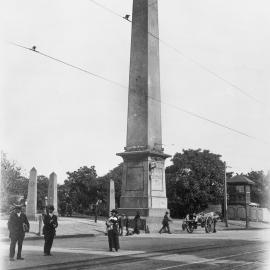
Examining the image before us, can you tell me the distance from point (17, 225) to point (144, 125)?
14224 mm

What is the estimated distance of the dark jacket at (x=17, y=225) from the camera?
1150 centimetres

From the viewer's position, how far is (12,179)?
153 ft

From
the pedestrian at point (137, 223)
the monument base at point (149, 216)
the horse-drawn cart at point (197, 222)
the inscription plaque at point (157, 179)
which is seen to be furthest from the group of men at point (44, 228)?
the horse-drawn cart at point (197, 222)

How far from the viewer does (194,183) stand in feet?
184

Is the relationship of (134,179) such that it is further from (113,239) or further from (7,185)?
(7,185)

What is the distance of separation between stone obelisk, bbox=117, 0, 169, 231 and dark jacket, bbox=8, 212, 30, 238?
13412 mm

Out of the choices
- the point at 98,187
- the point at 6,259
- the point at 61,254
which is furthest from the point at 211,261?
the point at 98,187

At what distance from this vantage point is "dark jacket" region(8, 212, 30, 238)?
11.5 meters

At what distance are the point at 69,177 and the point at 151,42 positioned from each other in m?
59.4

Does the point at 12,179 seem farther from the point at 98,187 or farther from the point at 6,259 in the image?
the point at 6,259

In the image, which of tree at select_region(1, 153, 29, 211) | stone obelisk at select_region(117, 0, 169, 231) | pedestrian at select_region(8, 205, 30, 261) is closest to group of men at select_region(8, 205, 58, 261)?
pedestrian at select_region(8, 205, 30, 261)

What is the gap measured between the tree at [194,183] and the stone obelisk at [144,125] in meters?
30.6

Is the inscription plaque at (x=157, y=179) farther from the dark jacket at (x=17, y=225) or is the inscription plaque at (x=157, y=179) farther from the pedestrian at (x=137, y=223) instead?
the dark jacket at (x=17, y=225)

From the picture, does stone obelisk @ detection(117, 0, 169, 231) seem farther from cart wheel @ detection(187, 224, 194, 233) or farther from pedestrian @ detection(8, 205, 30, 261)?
pedestrian @ detection(8, 205, 30, 261)
